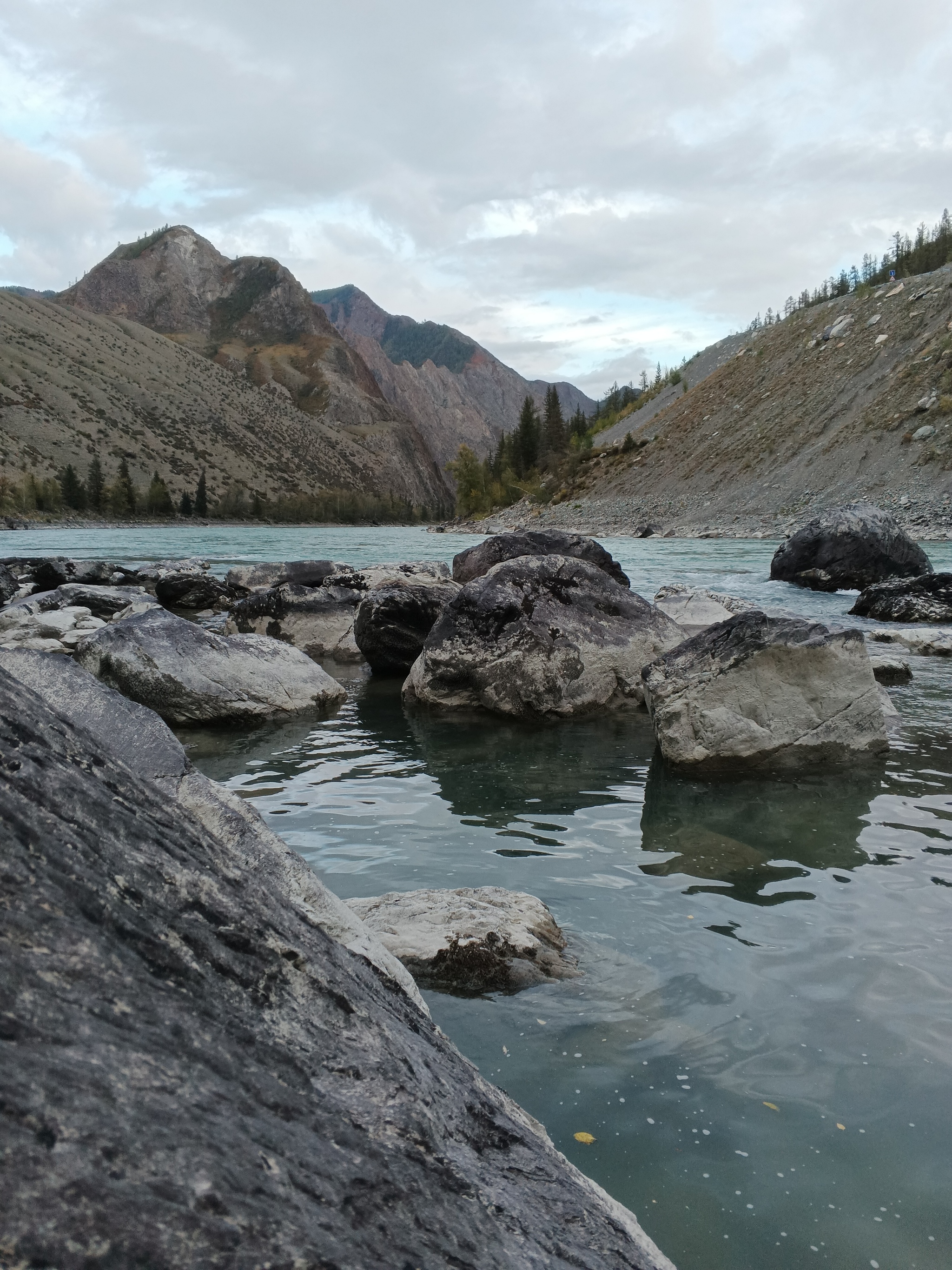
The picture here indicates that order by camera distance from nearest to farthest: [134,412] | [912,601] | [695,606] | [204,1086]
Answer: [204,1086] → [695,606] → [912,601] → [134,412]

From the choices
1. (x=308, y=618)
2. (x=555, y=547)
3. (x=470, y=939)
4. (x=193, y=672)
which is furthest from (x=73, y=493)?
(x=470, y=939)

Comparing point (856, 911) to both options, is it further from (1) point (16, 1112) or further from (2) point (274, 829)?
(1) point (16, 1112)

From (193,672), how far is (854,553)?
54.7ft

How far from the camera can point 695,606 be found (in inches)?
505

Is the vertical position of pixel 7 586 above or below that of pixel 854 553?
below

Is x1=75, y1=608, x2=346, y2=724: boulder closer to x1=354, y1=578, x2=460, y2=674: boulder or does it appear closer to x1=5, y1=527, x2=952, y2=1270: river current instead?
x1=5, y1=527, x2=952, y2=1270: river current

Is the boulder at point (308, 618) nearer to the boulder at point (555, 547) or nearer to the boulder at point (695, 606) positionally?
the boulder at point (555, 547)

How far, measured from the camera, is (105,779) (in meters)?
1.75

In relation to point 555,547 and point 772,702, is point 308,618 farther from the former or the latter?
→ point 772,702

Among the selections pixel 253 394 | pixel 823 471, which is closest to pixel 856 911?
pixel 823 471

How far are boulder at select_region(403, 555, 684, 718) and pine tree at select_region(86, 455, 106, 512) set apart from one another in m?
98.0

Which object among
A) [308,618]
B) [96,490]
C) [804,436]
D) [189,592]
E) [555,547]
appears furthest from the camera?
[96,490]

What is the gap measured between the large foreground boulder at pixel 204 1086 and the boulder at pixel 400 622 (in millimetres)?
9049

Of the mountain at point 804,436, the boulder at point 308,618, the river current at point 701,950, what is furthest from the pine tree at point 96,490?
the river current at point 701,950
